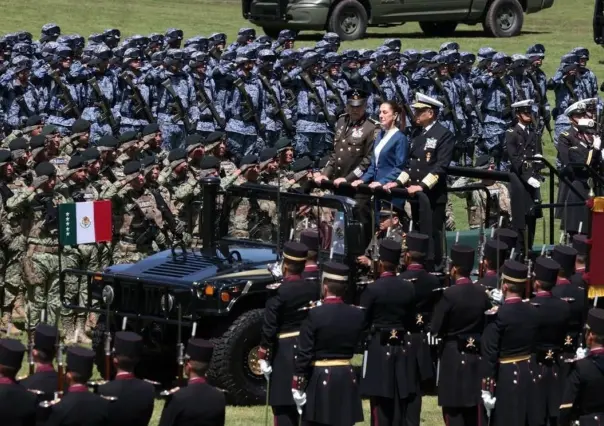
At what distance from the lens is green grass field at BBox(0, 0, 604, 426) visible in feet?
115

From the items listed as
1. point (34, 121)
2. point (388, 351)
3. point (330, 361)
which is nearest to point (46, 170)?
point (388, 351)

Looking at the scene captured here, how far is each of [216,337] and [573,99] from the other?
13536 millimetres

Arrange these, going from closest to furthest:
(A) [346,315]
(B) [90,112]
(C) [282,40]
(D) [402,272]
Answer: (A) [346,315] < (D) [402,272] < (B) [90,112] < (C) [282,40]

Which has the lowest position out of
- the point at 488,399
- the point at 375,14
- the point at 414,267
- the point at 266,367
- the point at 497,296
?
the point at 488,399

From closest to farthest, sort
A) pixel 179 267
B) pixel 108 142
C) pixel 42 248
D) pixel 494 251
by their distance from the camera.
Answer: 1. pixel 494 251
2. pixel 179 267
3. pixel 42 248
4. pixel 108 142

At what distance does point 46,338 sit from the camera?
11039 millimetres

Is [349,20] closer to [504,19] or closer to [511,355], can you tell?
[504,19]

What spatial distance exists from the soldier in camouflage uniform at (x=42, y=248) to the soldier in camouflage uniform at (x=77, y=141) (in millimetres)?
3878

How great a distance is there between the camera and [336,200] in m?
14.6

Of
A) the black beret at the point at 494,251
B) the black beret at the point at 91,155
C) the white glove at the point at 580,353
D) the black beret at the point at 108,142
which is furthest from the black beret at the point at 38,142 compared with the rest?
the white glove at the point at 580,353

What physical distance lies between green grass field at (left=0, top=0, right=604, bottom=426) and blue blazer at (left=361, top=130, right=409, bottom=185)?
59.8 feet

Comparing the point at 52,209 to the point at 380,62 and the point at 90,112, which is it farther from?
the point at 380,62

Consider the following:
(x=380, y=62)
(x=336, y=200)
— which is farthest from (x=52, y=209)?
(x=380, y=62)

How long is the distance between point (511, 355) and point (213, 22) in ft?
89.5
